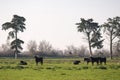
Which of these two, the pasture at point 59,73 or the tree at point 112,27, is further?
the tree at point 112,27

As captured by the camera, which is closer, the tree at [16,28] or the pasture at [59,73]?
the pasture at [59,73]

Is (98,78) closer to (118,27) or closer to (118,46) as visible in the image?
(118,27)

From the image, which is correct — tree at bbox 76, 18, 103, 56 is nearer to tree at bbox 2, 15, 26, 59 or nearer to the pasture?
tree at bbox 2, 15, 26, 59

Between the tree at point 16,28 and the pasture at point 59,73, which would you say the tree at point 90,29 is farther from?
the pasture at point 59,73

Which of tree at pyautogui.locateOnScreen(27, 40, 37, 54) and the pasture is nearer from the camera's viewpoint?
the pasture

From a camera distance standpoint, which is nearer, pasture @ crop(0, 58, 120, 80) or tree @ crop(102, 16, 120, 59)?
pasture @ crop(0, 58, 120, 80)

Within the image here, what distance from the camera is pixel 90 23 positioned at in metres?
76.3

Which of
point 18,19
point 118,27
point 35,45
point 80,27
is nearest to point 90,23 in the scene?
point 80,27

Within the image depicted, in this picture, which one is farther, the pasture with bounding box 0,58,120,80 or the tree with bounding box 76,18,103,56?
the tree with bounding box 76,18,103,56

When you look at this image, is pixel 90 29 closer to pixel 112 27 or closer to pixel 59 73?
pixel 112 27

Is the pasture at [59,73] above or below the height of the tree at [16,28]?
below

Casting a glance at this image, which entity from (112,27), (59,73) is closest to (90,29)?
(112,27)

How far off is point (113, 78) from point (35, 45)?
4064 inches

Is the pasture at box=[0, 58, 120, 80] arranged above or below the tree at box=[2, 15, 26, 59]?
below
